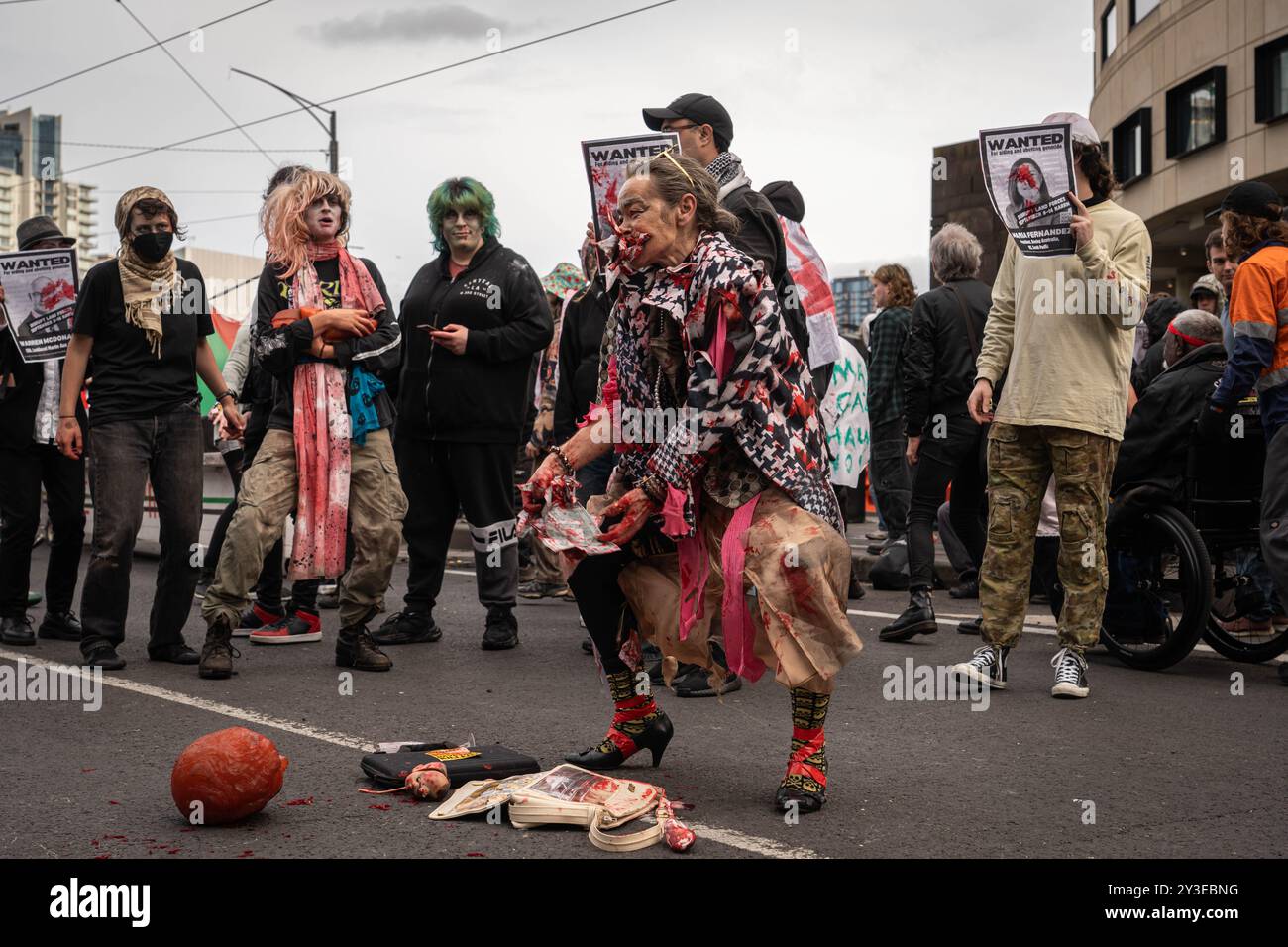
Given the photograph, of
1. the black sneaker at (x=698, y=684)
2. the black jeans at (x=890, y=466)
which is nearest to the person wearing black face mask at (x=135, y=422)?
the black sneaker at (x=698, y=684)

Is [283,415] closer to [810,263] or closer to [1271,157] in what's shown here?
[810,263]

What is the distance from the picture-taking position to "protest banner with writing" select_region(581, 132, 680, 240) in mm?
6420

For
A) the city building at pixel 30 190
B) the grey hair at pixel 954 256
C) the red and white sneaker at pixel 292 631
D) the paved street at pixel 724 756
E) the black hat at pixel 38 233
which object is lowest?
the paved street at pixel 724 756

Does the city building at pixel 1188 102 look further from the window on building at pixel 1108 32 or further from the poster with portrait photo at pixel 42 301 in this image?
the poster with portrait photo at pixel 42 301

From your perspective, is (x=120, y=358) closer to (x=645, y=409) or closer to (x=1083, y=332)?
(x=645, y=409)

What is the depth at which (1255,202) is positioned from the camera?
6.32 m

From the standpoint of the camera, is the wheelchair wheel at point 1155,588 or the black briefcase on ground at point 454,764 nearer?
the black briefcase on ground at point 454,764

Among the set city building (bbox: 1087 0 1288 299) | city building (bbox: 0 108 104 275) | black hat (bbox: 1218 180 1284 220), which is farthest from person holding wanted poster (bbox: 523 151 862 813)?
city building (bbox: 0 108 104 275)

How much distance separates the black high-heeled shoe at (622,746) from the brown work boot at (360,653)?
83.7 inches

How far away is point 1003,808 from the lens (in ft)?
13.5

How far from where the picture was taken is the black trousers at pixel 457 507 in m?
7.23

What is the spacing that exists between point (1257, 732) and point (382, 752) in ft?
10.3

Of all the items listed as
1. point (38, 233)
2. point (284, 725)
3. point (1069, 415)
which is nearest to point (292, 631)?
point (284, 725)

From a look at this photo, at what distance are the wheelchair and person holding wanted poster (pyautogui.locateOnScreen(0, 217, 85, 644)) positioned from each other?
5.26 m
